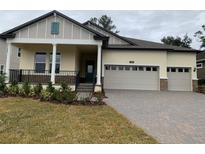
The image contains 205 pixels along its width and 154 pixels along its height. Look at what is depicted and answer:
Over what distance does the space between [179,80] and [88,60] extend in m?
9.16

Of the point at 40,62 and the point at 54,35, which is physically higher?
the point at 54,35

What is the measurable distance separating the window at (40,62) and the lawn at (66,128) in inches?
364

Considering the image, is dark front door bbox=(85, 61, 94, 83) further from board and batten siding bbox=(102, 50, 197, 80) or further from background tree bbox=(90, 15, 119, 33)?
background tree bbox=(90, 15, 119, 33)

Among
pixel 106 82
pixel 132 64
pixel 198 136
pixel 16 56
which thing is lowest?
pixel 198 136

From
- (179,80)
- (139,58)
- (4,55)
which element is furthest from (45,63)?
(179,80)

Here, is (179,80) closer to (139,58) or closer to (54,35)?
(139,58)

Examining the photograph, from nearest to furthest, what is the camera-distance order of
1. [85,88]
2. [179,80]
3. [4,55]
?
1. [85,88]
2. [179,80]
3. [4,55]

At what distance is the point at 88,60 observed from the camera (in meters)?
19.4

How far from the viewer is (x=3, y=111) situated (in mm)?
7648

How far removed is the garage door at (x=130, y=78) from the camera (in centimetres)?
1800
